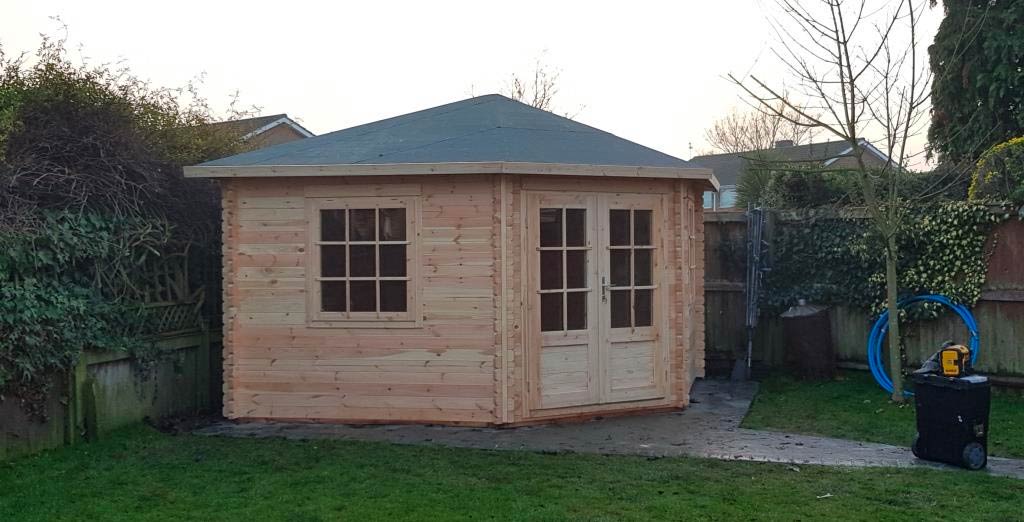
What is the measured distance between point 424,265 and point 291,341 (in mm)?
1331

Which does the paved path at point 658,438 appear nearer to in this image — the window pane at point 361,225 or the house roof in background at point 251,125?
the window pane at point 361,225

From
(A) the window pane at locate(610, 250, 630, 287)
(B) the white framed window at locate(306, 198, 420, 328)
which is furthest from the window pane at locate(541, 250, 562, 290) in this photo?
(B) the white framed window at locate(306, 198, 420, 328)

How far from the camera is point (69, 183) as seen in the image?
22.9ft

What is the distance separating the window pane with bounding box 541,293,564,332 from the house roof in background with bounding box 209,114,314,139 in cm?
487

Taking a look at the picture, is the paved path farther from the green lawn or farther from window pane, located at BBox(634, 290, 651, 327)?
window pane, located at BBox(634, 290, 651, 327)

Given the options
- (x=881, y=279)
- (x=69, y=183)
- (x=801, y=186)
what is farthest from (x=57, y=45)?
(x=801, y=186)

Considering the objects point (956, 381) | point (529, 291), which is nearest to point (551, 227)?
point (529, 291)

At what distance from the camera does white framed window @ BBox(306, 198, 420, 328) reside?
723 centimetres

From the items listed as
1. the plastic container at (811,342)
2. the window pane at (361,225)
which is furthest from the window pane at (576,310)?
the plastic container at (811,342)

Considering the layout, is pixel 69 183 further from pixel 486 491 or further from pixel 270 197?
pixel 486 491

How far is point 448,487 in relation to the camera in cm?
531

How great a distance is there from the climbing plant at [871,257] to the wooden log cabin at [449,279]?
2850 millimetres

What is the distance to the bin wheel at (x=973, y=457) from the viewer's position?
5.73m

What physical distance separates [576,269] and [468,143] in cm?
141
